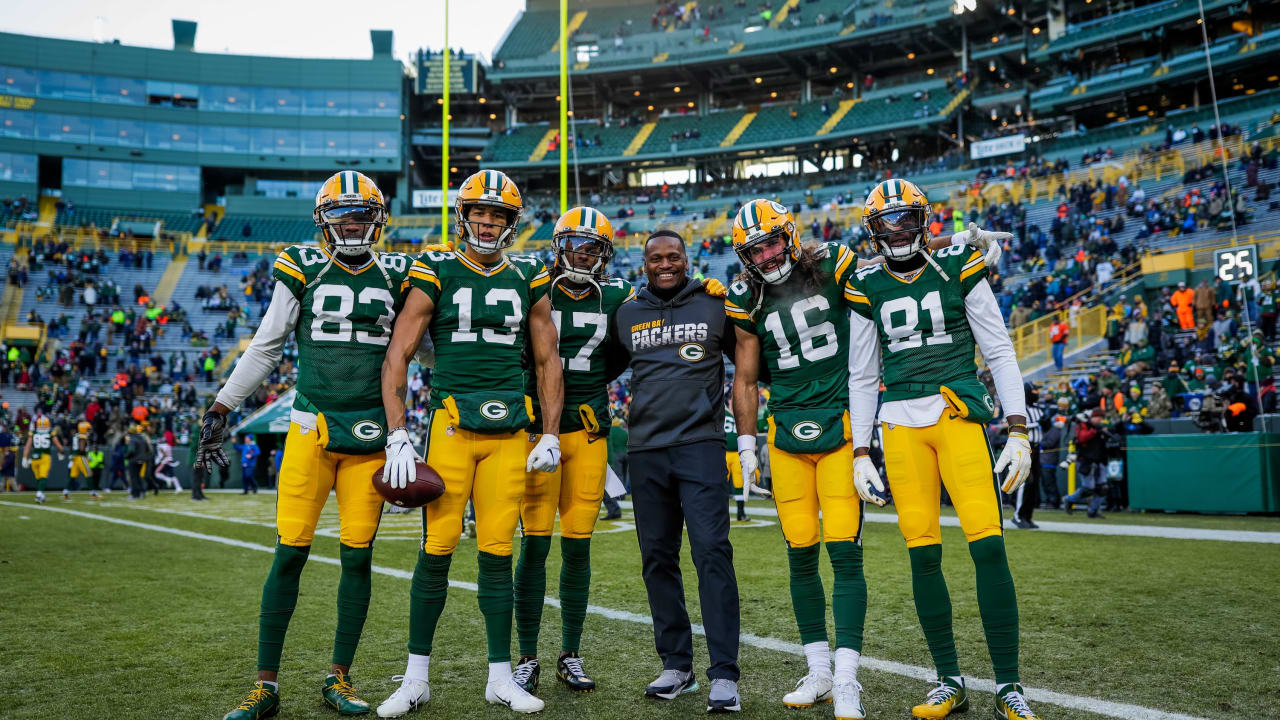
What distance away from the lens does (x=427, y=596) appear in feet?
13.6

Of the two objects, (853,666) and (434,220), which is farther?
(434,220)

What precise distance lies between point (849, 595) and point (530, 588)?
1583 millimetres

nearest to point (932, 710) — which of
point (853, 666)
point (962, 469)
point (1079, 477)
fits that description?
point (853, 666)

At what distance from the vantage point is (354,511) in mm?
4211

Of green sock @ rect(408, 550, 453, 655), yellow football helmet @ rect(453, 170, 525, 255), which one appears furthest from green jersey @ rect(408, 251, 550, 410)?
green sock @ rect(408, 550, 453, 655)

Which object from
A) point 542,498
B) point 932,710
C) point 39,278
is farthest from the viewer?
point 39,278

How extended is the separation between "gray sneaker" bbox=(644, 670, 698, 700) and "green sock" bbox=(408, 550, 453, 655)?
1010mm

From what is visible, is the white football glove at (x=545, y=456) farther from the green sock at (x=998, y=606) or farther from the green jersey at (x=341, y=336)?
the green sock at (x=998, y=606)

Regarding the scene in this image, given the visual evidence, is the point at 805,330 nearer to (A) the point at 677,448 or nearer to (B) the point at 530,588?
(A) the point at 677,448

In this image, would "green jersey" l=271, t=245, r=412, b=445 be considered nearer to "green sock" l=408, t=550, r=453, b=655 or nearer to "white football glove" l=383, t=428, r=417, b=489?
"white football glove" l=383, t=428, r=417, b=489

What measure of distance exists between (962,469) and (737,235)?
143cm

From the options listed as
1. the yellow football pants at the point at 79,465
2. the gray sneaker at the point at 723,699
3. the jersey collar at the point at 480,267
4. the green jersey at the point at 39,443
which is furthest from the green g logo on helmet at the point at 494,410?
the yellow football pants at the point at 79,465

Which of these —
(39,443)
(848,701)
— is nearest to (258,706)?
(848,701)

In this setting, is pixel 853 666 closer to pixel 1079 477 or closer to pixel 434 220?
pixel 1079 477
